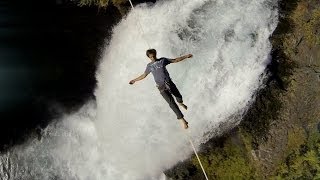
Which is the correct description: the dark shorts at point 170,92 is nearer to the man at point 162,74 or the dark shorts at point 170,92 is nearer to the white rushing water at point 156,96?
the man at point 162,74

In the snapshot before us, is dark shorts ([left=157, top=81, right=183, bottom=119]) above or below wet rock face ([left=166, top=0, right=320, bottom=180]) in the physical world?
above

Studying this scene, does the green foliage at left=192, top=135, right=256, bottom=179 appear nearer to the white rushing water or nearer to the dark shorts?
the white rushing water

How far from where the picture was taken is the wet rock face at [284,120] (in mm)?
12914

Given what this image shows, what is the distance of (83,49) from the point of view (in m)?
14.1

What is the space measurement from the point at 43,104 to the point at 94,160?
7.48 ft

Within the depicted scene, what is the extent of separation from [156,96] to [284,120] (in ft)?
12.0

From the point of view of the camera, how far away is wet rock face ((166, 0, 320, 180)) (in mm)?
12914

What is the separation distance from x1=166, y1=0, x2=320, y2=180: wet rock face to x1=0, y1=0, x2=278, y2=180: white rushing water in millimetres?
359

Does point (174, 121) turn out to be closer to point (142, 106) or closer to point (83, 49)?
point (142, 106)

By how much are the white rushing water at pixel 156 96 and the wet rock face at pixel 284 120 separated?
359 millimetres

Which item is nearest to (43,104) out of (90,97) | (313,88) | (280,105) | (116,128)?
(90,97)

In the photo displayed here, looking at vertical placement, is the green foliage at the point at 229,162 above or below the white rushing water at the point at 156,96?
below

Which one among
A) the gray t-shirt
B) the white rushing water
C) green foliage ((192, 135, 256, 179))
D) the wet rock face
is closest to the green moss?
the wet rock face

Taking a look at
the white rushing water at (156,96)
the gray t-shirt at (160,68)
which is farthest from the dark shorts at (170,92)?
the white rushing water at (156,96)
